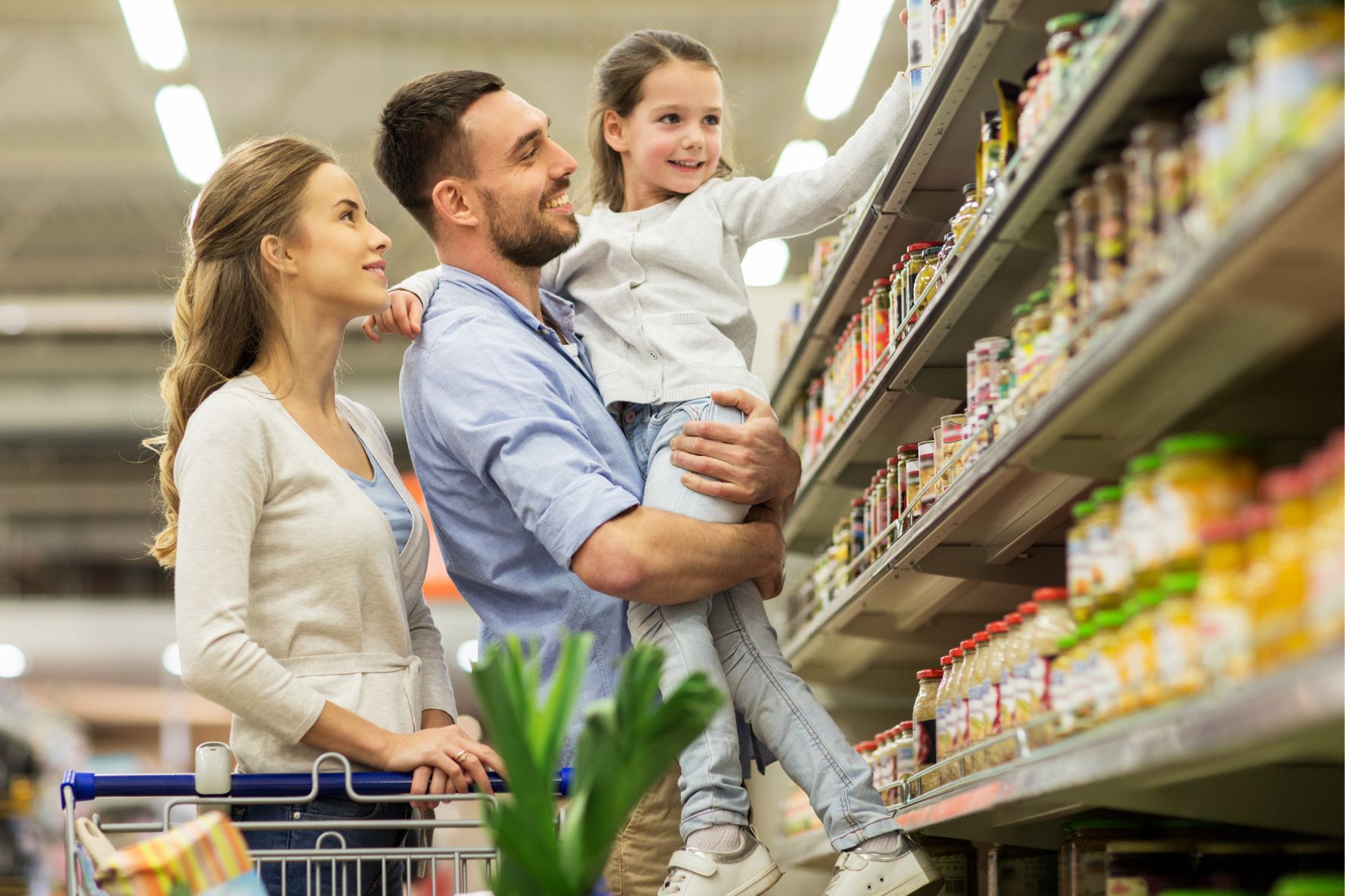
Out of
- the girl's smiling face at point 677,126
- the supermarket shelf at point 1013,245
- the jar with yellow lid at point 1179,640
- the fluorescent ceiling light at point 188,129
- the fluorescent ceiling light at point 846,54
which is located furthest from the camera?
the fluorescent ceiling light at point 188,129

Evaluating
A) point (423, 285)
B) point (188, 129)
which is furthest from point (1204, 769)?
point (188, 129)

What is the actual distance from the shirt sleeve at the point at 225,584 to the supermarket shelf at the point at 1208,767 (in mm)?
1067

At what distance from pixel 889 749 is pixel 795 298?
8.17 ft

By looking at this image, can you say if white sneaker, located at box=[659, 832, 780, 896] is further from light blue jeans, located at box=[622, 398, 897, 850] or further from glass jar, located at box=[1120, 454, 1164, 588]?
glass jar, located at box=[1120, 454, 1164, 588]

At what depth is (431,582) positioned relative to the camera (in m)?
12.2

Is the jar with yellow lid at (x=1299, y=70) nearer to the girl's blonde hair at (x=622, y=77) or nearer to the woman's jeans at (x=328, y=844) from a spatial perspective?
the woman's jeans at (x=328, y=844)

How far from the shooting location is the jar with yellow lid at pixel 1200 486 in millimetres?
1722

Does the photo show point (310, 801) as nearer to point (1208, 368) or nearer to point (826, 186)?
point (1208, 368)

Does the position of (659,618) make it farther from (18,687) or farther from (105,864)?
(18,687)

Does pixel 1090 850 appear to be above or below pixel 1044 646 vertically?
below

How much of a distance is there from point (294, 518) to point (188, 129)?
5538 mm

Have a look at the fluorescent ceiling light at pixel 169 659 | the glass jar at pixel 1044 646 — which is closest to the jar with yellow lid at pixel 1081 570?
the glass jar at pixel 1044 646

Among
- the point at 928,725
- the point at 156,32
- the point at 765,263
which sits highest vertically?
the point at 156,32

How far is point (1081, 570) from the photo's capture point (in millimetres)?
2061
